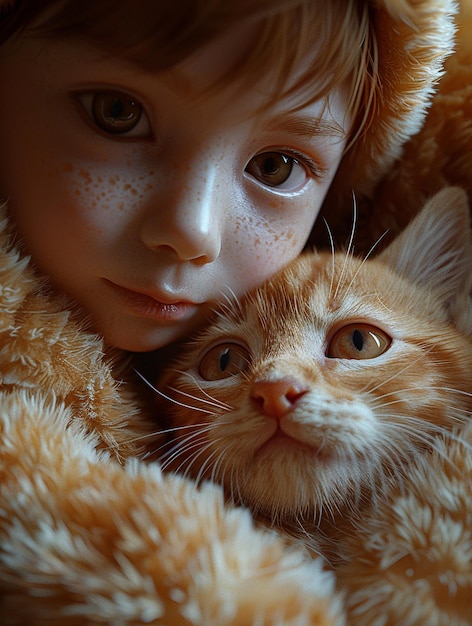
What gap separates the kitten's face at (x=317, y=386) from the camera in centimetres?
65

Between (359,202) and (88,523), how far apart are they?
27.5 inches

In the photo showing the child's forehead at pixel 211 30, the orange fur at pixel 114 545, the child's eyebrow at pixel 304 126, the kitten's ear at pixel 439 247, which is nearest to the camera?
the orange fur at pixel 114 545

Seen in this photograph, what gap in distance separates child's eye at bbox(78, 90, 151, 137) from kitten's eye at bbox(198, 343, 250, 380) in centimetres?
28

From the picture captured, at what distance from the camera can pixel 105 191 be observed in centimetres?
70

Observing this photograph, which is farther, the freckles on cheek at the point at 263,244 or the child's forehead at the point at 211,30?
the freckles on cheek at the point at 263,244

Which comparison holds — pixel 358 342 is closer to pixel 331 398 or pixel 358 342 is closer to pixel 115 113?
pixel 331 398

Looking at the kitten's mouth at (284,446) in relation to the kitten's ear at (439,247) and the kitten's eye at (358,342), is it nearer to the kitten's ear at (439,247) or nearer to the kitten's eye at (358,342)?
the kitten's eye at (358,342)

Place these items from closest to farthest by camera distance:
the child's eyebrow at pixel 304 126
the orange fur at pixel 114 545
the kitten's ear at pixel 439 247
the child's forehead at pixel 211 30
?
the orange fur at pixel 114 545 < the child's forehead at pixel 211 30 < the child's eyebrow at pixel 304 126 < the kitten's ear at pixel 439 247

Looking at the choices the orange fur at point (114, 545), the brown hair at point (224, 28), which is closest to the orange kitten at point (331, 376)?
the orange fur at point (114, 545)

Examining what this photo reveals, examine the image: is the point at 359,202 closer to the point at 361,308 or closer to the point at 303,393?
the point at 361,308

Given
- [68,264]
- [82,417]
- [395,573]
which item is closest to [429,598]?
[395,573]

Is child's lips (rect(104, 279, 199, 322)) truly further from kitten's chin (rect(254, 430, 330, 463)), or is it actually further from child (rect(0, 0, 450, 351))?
kitten's chin (rect(254, 430, 330, 463))

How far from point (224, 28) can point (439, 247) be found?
444mm

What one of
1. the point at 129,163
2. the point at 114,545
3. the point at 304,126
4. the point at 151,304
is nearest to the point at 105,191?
the point at 129,163
